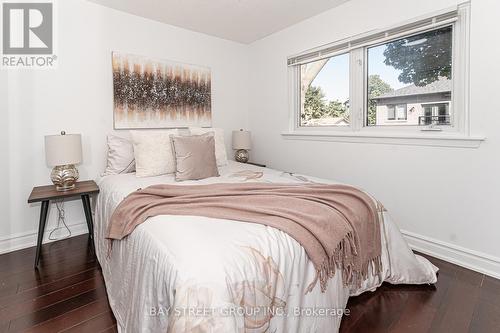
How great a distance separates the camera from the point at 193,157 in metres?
2.46

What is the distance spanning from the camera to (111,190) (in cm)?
215

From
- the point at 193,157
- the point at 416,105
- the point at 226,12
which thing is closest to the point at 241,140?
the point at 193,157

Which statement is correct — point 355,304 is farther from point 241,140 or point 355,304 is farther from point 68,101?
point 68,101

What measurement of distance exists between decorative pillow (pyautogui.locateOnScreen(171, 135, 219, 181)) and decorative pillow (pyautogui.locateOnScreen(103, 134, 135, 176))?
50cm

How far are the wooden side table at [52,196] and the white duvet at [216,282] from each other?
1.03 metres

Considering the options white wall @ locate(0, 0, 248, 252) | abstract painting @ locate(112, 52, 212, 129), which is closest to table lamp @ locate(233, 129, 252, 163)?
abstract painting @ locate(112, 52, 212, 129)

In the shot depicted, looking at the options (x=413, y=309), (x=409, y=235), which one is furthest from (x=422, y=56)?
(x=413, y=309)

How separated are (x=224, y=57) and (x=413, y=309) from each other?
11.5 ft

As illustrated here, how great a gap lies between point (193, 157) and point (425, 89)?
211 centimetres

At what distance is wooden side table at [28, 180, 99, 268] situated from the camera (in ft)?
7.26

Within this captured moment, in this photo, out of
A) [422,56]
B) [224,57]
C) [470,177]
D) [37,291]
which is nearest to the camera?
[37,291]

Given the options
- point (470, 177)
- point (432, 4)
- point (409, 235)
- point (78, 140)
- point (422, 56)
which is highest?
point (432, 4)

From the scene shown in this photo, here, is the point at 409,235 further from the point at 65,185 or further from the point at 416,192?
the point at 65,185

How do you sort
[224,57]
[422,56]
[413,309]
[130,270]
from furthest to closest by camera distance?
[224,57] → [422,56] → [413,309] → [130,270]
